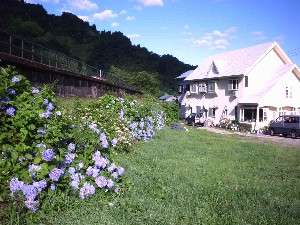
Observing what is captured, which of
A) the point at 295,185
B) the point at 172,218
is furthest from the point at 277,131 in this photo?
the point at 172,218

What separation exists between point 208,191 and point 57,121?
354 centimetres

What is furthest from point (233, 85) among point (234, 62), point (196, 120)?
point (196, 120)

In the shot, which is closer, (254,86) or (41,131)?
(41,131)

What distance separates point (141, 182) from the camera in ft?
27.2

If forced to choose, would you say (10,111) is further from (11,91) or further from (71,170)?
(71,170)

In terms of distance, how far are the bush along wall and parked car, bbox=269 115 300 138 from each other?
92.1ft

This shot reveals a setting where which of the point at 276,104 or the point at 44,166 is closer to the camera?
the point at 44,166

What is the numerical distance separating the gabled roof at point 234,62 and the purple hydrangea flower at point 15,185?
1476 inches

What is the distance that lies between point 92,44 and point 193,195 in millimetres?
83906

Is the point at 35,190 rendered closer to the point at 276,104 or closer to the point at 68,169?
the point at 68,169

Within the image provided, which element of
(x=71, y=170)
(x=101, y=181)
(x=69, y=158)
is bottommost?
(x=101, y=181)

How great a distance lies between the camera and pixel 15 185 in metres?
5.48

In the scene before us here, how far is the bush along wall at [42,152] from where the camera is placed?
18.7ft

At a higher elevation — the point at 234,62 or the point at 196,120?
the point at 234,62
